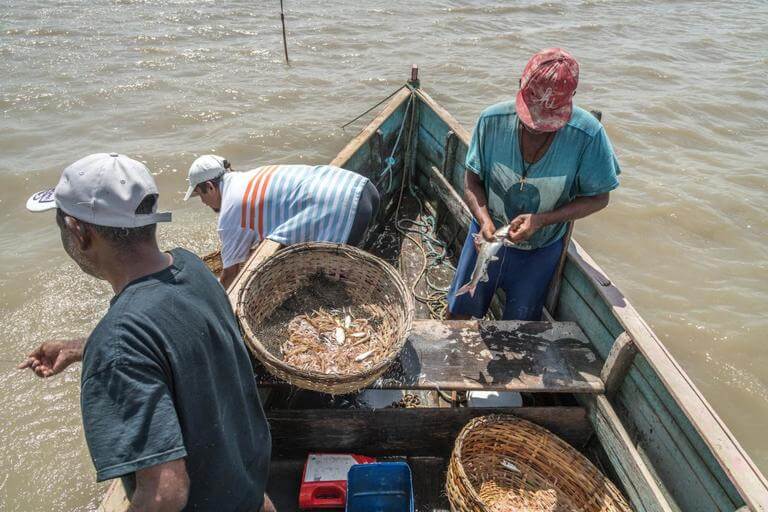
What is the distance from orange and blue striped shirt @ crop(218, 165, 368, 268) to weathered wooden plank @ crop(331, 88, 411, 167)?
2.79 ft

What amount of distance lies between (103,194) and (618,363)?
112 inches

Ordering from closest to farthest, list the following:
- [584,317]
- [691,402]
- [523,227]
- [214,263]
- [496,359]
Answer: [691,402] → [523,227] → [496,359] → [584,317] → [214,263]

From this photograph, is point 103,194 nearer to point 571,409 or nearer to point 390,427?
point 390,427

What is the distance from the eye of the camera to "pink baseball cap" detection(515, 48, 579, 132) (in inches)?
107

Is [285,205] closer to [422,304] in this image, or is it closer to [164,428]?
[422,304]

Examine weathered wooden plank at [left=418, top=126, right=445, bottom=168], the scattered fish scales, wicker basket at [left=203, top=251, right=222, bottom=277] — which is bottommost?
wicker basket at [left=203, top=251, right=222, bottom=277]

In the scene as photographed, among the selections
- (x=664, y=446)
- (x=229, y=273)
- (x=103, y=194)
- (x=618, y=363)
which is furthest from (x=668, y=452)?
(x=229, y=273)

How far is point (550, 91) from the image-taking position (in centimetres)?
272

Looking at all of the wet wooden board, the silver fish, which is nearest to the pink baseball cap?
the silver fish

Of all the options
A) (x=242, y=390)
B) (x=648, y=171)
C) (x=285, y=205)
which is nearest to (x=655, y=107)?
(x=648, y=171)

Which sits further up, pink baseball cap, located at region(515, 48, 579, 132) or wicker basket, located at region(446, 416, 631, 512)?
pink baseball cap, located at region(515, 48, 579, 132)

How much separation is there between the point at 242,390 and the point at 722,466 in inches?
84.6

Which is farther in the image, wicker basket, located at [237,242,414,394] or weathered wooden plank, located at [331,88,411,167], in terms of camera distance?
weathered wooden plank, located at [331,88,411,167]

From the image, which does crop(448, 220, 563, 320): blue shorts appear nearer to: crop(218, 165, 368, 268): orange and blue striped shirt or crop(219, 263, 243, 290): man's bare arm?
crop(218, 165, 368, 268): orange and blue striped shirt
